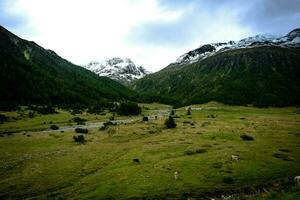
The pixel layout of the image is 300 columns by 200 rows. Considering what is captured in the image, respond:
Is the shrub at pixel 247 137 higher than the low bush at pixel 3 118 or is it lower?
lower

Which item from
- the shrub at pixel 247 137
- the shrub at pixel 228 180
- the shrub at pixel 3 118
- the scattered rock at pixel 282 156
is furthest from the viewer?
the shrub at pixel 3 118

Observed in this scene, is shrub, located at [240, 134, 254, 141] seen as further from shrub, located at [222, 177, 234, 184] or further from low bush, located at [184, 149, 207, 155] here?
shrub, located at [222, 177, 234, 184]

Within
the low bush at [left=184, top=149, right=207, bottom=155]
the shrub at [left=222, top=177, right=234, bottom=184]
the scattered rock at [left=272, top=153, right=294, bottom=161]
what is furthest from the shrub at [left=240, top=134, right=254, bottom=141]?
the shrub at [left=222, top=177, right=234, bottom=184]

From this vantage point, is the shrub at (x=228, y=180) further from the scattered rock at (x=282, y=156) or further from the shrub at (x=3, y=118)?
the shrub at (x=3, y=118)

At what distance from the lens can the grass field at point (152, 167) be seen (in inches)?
2079

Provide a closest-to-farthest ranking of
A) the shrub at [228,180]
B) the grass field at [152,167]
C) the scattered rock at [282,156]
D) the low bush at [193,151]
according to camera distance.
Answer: the grass field at [152,167] < the shrub at [228,180] < the scattered rock at [282,156] < the low bush at [193,151]

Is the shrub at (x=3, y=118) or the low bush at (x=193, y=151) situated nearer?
the low bush at (x=193, y=151)

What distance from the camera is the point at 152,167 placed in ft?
210

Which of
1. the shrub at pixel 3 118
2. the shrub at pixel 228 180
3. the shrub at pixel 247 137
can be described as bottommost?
the shrub at pixel 228 180

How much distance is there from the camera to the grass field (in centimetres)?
5280

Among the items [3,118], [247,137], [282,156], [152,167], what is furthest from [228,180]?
[3,118]

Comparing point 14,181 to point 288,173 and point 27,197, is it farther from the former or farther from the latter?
point 288,173

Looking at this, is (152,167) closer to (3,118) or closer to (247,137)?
(247,137)

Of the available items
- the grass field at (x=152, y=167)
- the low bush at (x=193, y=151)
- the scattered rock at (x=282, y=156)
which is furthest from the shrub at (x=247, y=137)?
the low bush at (x=193, y=151)
